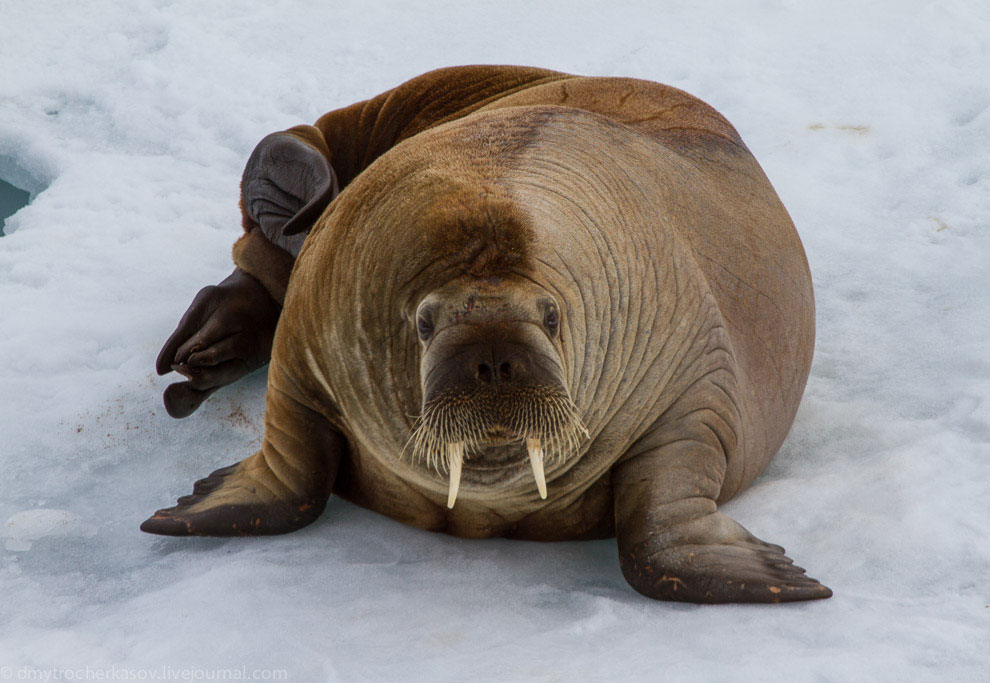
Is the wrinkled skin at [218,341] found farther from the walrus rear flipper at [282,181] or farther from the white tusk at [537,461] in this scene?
the white tusk at [537,461]

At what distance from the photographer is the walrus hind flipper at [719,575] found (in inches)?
135

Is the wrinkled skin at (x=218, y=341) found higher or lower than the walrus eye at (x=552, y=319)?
lower

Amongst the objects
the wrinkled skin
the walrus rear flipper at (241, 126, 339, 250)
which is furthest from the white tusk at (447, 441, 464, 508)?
the walrus rear flipper at (241, 126, 339, 250)

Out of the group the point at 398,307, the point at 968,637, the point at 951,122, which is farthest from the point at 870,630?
the point at 951,122

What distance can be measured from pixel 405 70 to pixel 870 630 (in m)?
6.27

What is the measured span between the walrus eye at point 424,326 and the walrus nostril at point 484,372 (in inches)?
10.6

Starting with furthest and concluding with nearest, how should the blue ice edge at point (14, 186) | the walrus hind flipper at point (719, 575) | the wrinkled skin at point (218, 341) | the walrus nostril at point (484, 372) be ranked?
the blue ice edge at point (14, 186)
the wrinkled skin at point (218, 341)
the walrus hind flipper at point (719, 575)
the walrus nostril at point (484, 372)

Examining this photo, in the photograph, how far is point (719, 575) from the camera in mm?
3502

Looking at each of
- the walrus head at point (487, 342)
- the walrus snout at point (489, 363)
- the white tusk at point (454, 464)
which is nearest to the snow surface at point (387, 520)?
the white tusk at point (454, 464)

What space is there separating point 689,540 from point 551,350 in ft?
2.87

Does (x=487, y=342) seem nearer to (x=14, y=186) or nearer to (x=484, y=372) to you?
(x=484, y=372)

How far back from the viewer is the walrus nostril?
312cm

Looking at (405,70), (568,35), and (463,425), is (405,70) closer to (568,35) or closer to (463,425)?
(568,35)

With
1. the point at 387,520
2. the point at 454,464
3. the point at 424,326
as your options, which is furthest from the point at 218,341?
the point at 454,464
